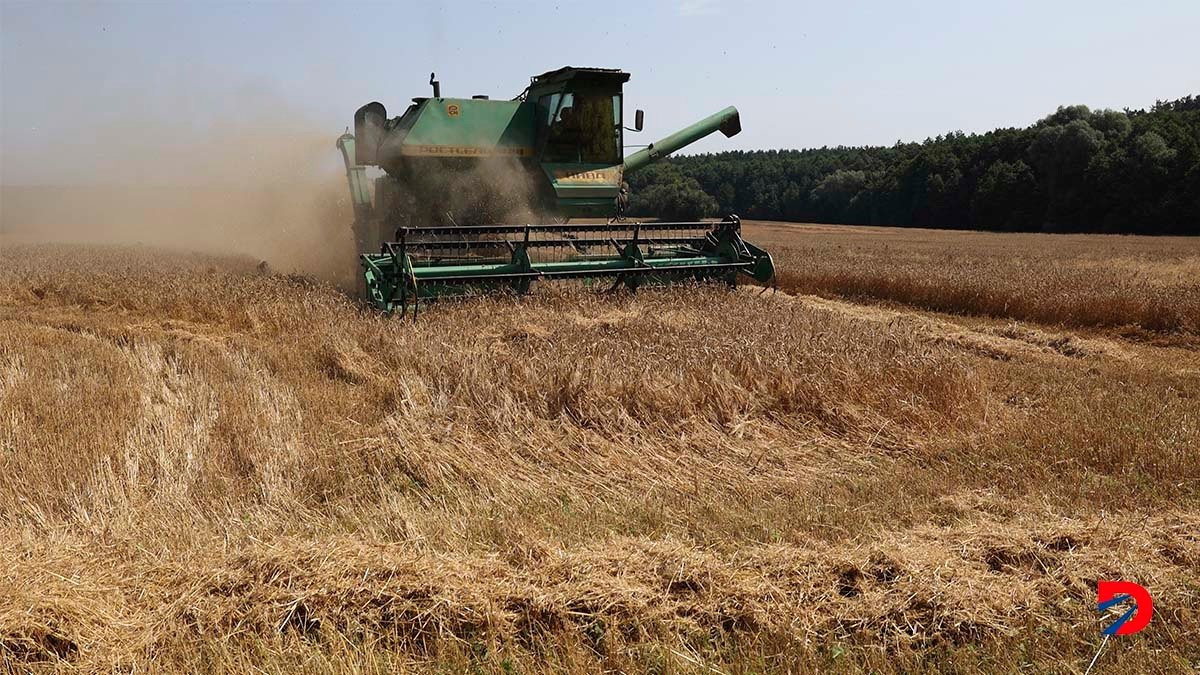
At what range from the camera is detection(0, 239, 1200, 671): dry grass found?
2.51 meters

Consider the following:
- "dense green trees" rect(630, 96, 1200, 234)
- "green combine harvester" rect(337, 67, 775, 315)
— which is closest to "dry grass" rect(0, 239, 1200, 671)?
"green combine harvester" rect(337, 67, 775, 315)

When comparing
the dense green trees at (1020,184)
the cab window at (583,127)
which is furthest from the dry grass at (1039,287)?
the dense green trees at (1020,184)

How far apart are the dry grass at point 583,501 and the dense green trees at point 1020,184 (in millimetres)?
24660

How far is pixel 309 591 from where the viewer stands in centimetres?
257

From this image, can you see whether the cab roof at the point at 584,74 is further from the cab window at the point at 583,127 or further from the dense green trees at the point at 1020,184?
the dense green trees at the point at 1020,184

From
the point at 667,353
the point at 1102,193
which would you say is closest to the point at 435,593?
the point at 667,353

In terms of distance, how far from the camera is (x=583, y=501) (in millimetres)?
3686

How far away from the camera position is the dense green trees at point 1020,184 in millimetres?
33344

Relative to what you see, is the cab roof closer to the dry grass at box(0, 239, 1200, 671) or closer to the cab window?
the cab window

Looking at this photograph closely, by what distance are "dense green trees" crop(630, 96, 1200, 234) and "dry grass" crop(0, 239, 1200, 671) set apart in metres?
24.7

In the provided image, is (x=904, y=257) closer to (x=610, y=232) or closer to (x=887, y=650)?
(x=610, y=232)

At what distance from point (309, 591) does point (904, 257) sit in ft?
53.4

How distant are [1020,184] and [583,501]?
4367cm

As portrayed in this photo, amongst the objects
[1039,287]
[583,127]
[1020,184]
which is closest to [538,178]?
[583,127]
